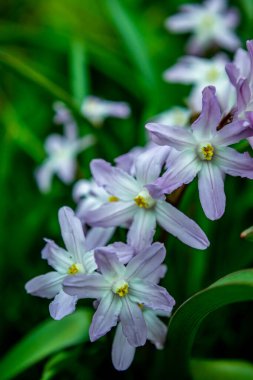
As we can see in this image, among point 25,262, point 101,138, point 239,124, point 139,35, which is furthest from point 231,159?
point 139,35

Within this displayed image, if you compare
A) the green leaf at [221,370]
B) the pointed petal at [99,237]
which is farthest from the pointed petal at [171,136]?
the green leaf at [221,370]

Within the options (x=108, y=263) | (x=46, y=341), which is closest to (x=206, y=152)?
(x=108, y=263)

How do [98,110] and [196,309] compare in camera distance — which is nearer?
[196,309]

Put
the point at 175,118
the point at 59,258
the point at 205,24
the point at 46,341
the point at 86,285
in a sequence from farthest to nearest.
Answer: the point at 205,24
the point at 175,118
the point at 46,341
the point at 59,258
the point at 86,285

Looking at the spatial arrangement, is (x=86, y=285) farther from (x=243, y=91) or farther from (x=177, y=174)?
(x=243, y=91)

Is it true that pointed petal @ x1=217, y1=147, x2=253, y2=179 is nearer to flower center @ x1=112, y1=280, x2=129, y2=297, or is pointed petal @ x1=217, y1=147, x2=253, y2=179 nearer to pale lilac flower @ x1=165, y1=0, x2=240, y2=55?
flower center @ x1=112, y1=280, x2=129, y2=297

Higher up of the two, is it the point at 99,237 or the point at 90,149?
the point at 90,149

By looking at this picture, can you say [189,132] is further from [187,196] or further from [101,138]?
[101,138]
